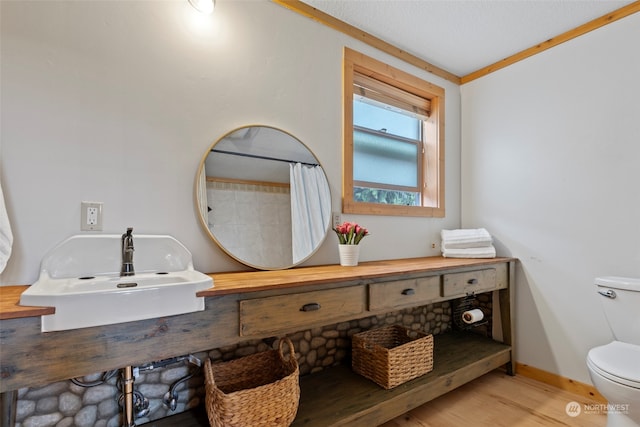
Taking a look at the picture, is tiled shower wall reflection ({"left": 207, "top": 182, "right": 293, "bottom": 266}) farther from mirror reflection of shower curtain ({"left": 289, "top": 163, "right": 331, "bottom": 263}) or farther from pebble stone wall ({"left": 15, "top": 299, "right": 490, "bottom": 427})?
pebble stone wall ({"left": 15, "top": 299, "right": 490, "bottom": 427})

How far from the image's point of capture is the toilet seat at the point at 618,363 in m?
1.44

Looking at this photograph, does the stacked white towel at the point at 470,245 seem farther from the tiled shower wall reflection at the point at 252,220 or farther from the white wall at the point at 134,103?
the tiled shower wall reflection at the point at 252,220

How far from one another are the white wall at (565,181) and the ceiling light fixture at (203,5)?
2253 mm

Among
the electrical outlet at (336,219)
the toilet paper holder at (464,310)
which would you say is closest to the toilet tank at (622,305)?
the toilet paper holder at (464,310)

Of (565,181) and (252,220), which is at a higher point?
(565,181)

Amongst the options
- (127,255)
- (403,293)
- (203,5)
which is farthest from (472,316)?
(203,5)

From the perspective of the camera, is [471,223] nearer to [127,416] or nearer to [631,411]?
[631,411]

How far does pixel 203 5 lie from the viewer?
1580mm

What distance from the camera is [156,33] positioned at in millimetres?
1540

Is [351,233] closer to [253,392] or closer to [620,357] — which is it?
[253,392]

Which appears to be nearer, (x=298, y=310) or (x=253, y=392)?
(x=253, y=392)

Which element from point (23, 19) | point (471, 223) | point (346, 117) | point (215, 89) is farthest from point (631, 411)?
point (23, 19)

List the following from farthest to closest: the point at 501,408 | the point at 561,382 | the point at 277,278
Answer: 1. the point at 561,382
2. the point at 501,408
3. the point at 277,278

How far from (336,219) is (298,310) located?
851 millimetres
